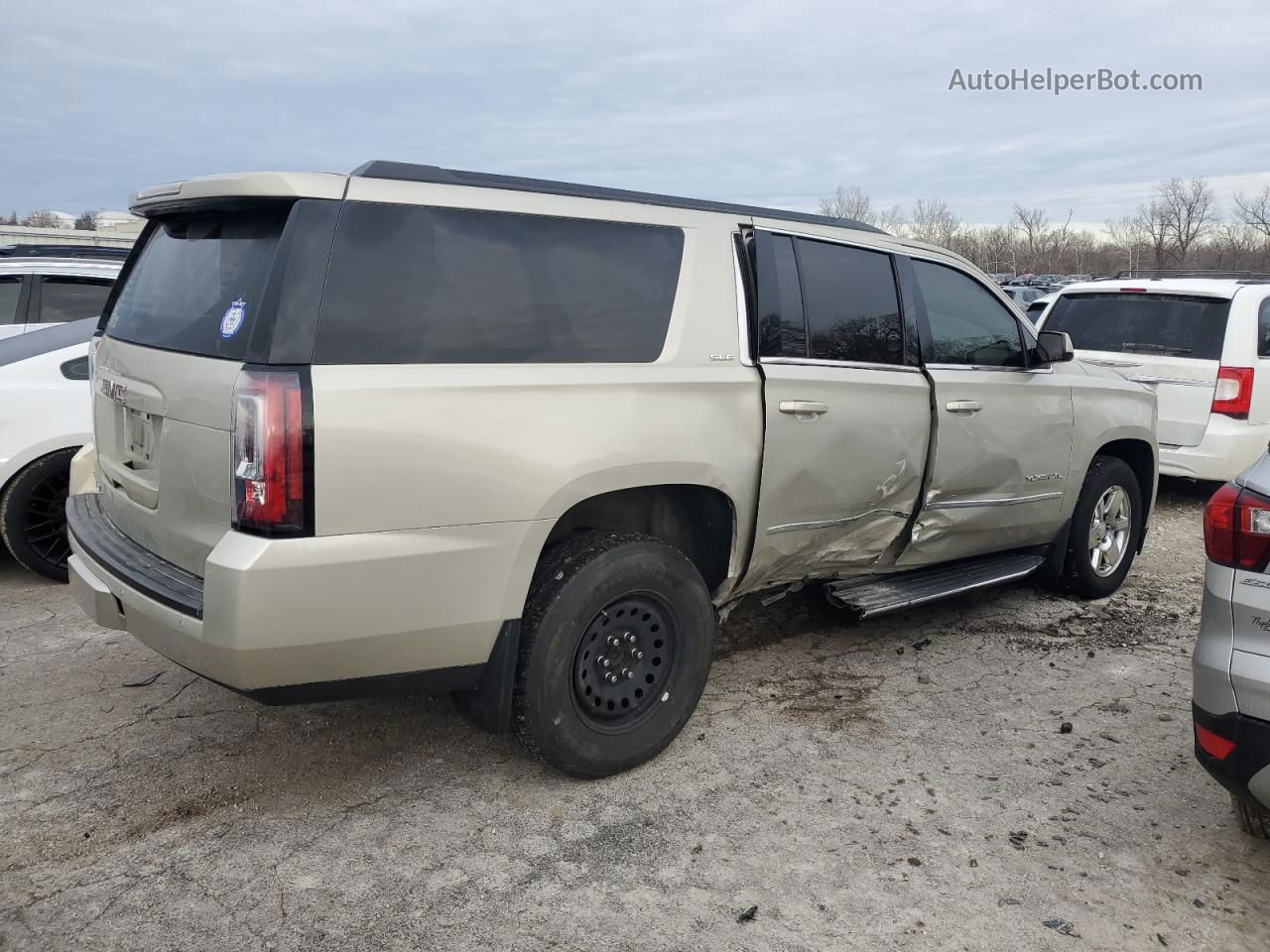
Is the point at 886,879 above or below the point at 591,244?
below

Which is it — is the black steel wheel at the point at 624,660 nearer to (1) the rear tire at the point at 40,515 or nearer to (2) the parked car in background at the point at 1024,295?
(1) the rear tire at the point at 40,515

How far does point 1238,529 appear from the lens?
2854 mm

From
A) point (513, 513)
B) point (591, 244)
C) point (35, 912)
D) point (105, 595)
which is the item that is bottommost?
point (35, 912)

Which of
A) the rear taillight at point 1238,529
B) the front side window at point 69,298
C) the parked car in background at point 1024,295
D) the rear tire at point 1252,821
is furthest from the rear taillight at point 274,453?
the parked car in background at point 1024,295

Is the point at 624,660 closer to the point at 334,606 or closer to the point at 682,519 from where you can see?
the point at 682,519

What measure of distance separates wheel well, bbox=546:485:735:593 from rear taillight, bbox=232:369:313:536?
107 cm

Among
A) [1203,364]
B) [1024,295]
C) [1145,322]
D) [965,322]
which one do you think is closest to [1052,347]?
[965,322]

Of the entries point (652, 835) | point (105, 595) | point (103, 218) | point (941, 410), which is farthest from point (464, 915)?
point (103, 218)

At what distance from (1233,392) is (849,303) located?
183 inches

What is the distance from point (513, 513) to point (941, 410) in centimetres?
223

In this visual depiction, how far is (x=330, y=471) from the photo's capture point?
2834mm

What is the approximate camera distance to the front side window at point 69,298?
6.93 m

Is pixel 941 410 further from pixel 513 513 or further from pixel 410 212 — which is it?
pixel 410 212

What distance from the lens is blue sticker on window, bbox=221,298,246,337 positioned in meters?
2.99
